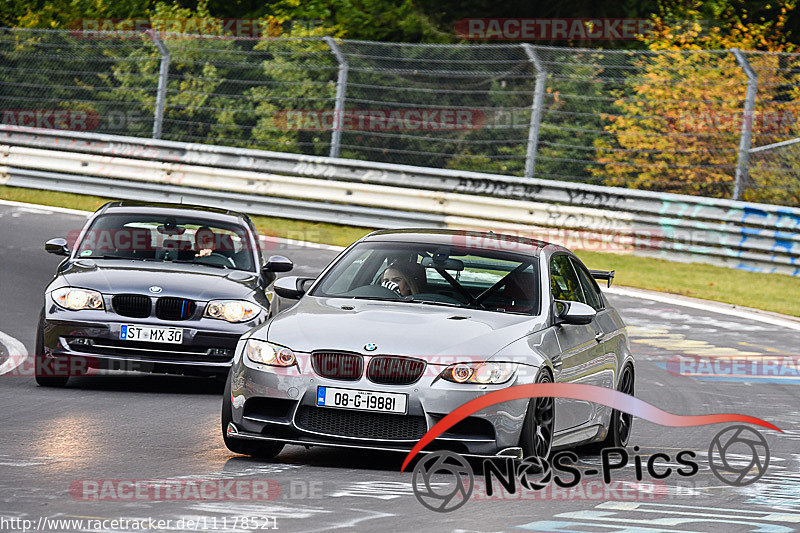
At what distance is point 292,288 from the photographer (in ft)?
31.1

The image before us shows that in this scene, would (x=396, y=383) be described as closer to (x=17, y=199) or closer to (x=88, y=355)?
(x=88, y=355)

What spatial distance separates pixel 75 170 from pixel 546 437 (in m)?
18.4

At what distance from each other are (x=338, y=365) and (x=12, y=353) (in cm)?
593

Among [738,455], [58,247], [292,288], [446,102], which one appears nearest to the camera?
[292,288]

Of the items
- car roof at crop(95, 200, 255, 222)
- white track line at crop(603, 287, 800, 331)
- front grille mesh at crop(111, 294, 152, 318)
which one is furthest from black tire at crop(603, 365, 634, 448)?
white track line at crop(603, 287, 800, 331)

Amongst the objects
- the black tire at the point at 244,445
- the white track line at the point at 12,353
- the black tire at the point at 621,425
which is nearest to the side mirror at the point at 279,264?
the white track line at the point at 12,353

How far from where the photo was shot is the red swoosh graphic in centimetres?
788

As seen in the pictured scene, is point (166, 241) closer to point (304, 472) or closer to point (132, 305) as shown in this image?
point (132, 305)

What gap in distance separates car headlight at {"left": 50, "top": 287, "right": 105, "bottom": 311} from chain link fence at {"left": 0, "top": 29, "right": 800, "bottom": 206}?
12.5 metres

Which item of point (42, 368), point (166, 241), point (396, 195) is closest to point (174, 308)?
point (42, 368)

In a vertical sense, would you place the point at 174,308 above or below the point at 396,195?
below

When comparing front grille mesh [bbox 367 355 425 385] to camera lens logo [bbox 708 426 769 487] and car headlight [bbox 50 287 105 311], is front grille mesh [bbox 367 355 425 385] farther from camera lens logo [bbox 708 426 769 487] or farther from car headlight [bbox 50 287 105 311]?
car headlight [bbox 50 287 105 311]

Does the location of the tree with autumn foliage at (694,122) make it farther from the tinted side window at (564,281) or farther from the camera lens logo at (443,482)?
the camera lens logo at (443,482)

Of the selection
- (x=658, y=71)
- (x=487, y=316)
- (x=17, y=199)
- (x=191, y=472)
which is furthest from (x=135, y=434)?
(x=17, y=199)
